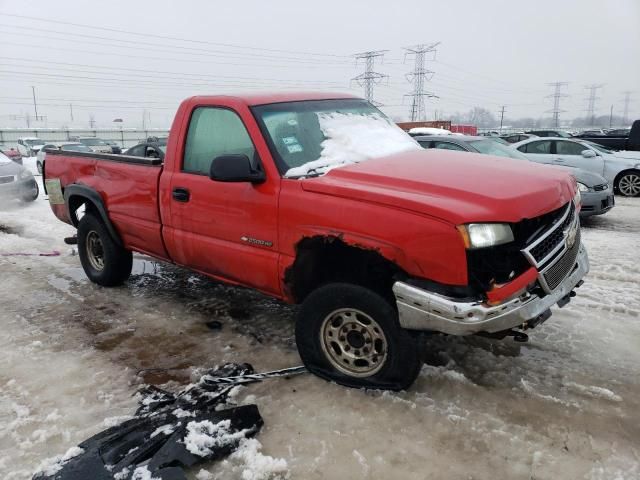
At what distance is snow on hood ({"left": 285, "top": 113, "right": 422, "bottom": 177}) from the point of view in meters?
3.56

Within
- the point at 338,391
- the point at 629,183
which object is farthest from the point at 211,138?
the point at 629,183

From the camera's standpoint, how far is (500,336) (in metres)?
3.17

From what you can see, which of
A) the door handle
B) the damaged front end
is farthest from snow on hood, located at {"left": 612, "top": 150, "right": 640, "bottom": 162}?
Result: the door handle

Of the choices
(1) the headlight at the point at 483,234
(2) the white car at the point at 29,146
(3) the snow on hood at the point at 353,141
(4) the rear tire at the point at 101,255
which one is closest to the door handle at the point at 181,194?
(3) the snow on hood at the point at 353,141

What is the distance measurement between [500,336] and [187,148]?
2.84 metres

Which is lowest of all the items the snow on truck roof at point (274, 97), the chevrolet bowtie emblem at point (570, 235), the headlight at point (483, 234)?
the chevrolet bowtie emblem at point (570, 235)

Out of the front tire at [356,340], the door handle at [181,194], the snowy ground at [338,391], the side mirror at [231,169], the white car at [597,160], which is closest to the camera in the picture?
the snowy ground at [338,391]

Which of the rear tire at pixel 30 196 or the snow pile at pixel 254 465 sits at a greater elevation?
the rear tire at pixel 30 196

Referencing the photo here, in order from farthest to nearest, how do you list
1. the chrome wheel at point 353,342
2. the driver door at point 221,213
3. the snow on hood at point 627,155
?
1. the snow on hood at point 627,155
2. the driver door at point 221,213
3. the chrome wheel at point 353,342

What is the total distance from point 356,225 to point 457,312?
0.77 meters

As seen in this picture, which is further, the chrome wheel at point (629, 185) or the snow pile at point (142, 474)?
the chrome wheel at point (629, 185)

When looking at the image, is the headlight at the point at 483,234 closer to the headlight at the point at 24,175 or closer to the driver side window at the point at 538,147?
the driver side window at the point at 538,147

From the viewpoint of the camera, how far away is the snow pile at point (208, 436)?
2720 millimetres

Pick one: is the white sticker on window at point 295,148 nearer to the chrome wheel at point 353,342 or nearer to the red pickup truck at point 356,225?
the red pickup truck at point 356,225
